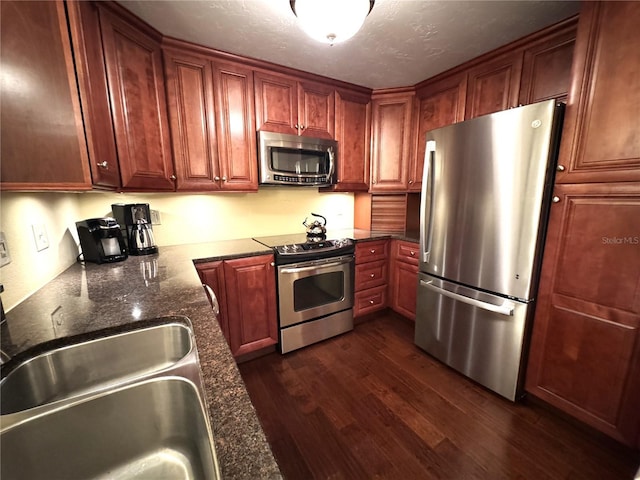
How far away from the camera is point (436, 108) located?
2.30 meters

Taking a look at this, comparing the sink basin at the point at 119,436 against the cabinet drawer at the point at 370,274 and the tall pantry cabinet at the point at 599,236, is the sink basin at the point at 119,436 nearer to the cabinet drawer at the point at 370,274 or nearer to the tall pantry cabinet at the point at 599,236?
the tall pantry cabinet at the point at 599,236

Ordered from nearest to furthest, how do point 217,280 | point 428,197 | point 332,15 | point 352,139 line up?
1. point 332,15
2. point 217,280
3. point 428,197
4. point 352,139

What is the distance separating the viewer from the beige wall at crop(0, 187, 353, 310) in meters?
0.98

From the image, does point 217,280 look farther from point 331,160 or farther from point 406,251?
point 406,251

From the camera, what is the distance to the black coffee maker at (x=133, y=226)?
1.74 meters

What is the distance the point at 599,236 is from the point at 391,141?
1.78 meters

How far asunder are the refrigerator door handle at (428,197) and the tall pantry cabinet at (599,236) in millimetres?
664

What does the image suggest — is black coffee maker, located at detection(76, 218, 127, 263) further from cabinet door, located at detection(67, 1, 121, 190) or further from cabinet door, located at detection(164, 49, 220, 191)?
cabinet door, located at detection(164, 49, 220, 191)

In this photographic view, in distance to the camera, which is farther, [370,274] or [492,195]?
[370,274]

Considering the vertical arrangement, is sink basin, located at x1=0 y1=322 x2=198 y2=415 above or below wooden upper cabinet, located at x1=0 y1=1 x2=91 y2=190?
below

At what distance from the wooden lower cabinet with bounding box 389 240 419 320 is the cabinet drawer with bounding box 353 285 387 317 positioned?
88 millimetres

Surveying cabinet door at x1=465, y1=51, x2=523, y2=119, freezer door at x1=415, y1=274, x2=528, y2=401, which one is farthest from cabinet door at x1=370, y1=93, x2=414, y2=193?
freezer door at x1=415, y1=274, x2=528, y2=401

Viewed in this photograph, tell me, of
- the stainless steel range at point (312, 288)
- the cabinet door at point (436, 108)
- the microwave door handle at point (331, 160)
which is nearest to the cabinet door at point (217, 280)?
the stainless steel range at point (312, 288)

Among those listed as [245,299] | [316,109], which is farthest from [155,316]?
[316,109]
